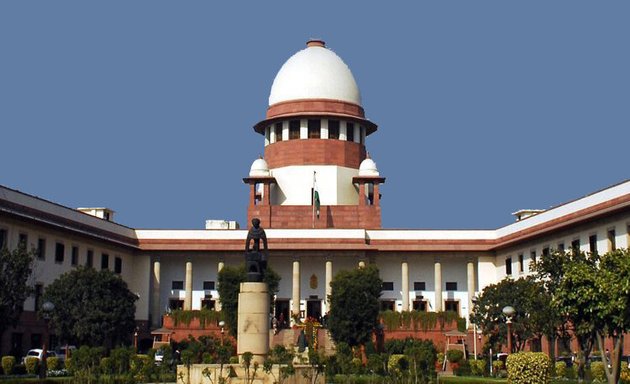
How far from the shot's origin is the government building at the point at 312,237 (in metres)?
57.1

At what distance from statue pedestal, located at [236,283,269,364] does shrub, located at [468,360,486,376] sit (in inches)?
593

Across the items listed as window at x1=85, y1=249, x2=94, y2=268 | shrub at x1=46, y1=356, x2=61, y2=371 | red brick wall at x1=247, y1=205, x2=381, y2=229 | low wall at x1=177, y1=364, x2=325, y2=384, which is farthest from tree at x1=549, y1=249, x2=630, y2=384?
red brick wall at x1=247, y1=205, x2=381, y2=229

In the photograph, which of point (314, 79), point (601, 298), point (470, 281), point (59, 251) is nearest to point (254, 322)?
point (601, 298)

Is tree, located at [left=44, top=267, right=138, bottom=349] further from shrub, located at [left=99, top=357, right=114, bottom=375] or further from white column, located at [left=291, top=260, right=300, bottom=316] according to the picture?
white column, located at [left=291, top=260, right=300, bottom=316]

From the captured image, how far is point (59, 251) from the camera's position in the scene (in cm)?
5262

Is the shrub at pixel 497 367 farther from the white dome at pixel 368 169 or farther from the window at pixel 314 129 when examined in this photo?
the window at pixel 314 129

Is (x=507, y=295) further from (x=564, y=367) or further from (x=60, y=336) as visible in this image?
(x=60, y=336)

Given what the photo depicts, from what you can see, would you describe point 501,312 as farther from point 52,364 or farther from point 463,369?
point 52,364

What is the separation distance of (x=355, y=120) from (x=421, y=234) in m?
11.0

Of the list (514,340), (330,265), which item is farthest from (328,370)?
(330,265)

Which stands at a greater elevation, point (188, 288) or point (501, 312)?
point (188, 288)

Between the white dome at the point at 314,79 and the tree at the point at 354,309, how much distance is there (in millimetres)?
20764

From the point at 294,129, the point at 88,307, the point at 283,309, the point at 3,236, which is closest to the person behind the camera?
the point at 3,236

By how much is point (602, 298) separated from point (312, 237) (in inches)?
1448
